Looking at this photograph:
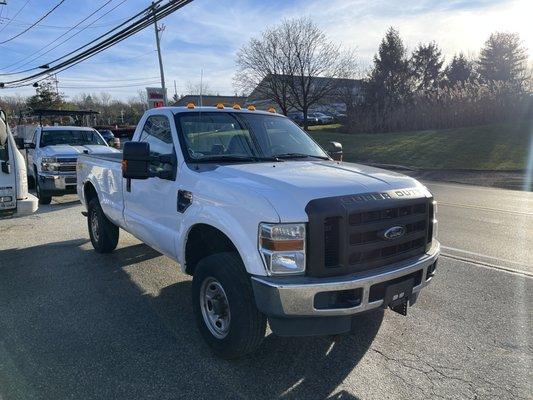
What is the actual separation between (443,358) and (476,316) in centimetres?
95

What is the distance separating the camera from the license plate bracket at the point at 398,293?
317 cm

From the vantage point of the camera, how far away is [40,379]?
330 cm

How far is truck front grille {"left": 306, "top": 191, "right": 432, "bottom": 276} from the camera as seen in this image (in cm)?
296

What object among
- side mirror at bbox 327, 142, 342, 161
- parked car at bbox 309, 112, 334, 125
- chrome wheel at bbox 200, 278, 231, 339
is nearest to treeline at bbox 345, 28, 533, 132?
parked car at bbox 309, 112, 334, 125

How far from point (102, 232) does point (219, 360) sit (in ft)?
11.4

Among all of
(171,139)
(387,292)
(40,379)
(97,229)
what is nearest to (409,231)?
(387,292)

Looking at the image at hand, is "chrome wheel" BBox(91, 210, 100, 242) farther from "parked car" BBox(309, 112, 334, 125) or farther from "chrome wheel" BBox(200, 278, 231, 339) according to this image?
"parked car" BBox(309, 112, 334, 125)

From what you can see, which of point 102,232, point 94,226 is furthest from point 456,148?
point 102,232

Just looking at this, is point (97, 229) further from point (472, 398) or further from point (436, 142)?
point (436, 142)

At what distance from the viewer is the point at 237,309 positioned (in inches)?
127

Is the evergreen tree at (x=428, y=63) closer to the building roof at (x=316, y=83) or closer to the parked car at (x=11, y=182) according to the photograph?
the building roof at (x=316, y=83)

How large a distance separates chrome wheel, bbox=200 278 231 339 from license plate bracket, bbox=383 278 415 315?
1180mm

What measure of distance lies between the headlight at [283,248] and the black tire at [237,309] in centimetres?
33

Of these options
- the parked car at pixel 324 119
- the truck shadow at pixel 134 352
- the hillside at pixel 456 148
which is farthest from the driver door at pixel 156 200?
the parked car at pixel 324 119
